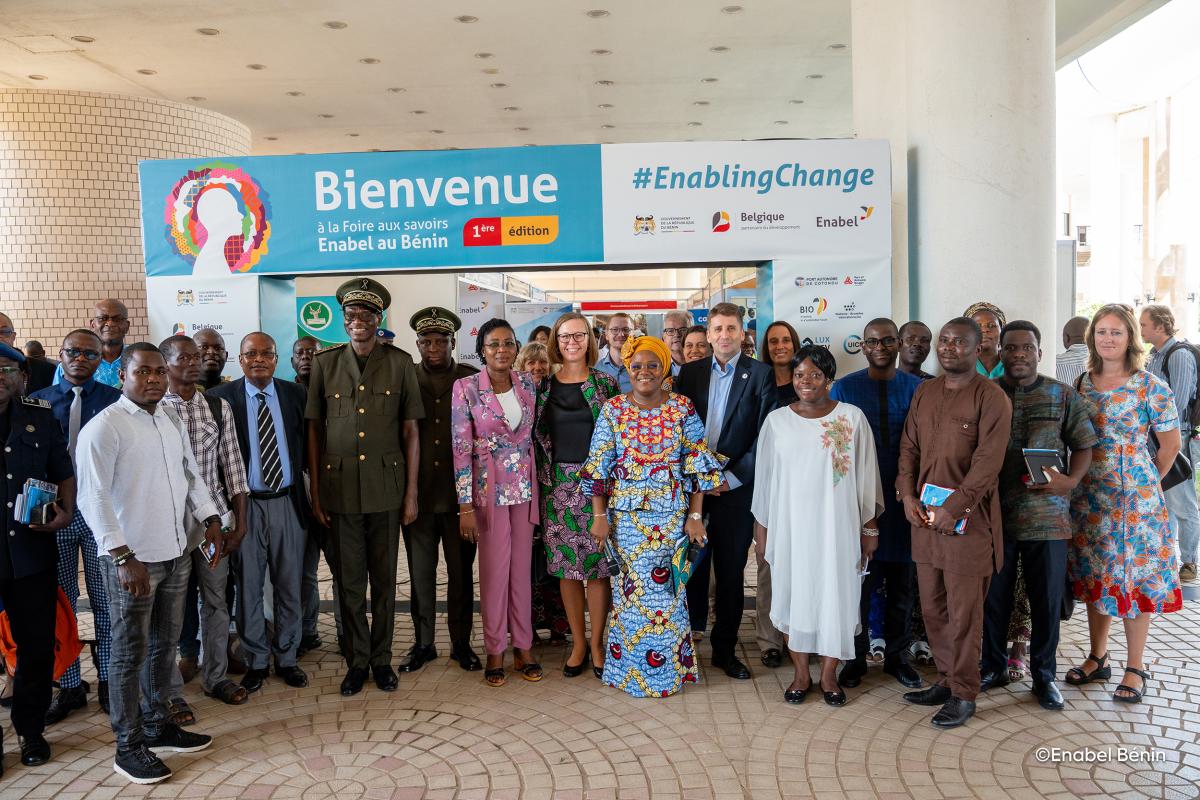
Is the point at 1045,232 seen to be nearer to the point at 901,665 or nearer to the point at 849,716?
the point at 901,665

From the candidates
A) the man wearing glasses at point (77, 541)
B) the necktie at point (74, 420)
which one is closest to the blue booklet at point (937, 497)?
the man wearing glasses at point (77, 541)

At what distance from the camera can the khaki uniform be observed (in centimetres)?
439

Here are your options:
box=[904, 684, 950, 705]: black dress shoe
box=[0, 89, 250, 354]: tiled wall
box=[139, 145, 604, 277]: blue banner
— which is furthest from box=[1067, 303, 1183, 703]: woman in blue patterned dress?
box=[0, 89, 250, 354]: tiled wall

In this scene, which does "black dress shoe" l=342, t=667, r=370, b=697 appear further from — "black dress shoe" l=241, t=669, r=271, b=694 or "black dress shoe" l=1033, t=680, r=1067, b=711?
"black dress shoe" l=1033, t=680, r=1067, b=711

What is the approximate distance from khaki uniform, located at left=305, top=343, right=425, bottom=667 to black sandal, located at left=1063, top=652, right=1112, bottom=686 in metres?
3.50

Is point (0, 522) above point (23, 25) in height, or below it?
below

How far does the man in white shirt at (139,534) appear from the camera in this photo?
3.39 meters

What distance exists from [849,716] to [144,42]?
10.3 meters

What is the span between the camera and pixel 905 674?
14.4ft

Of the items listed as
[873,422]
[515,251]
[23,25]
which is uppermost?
[23,25]

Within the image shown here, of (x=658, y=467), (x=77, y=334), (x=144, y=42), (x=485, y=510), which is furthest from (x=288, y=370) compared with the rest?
(x=144, y=42)

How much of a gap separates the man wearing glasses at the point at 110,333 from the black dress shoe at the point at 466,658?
254 centimetres

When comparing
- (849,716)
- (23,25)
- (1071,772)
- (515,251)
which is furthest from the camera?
(23,25)

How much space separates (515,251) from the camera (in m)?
5.68
